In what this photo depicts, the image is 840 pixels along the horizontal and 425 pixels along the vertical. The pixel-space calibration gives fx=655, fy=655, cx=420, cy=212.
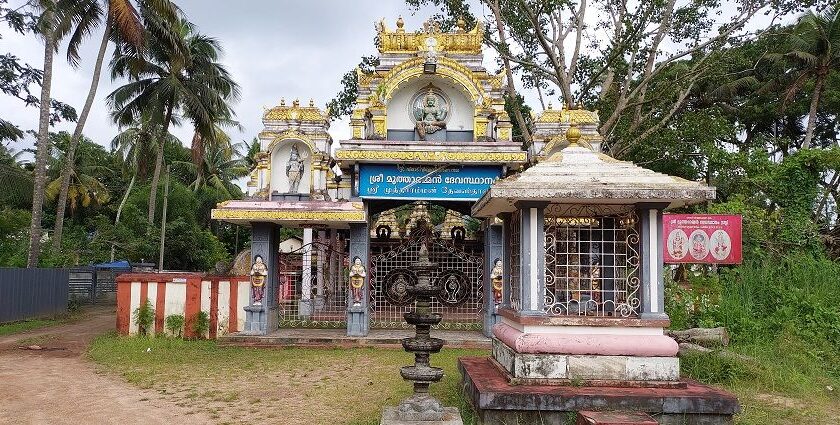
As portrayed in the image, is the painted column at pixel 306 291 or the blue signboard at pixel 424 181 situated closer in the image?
the blue signboard at pixel 424 181

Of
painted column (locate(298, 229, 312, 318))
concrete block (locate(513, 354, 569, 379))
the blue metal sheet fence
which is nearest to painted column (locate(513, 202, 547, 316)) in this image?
concrete block (locate(513, 354, 569, 379))

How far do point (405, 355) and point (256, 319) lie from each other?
3168 millimetres

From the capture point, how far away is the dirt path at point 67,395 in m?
6.72

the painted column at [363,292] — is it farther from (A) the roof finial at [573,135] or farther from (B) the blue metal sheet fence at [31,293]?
(B) the blue metal sheet fence at [31,293]

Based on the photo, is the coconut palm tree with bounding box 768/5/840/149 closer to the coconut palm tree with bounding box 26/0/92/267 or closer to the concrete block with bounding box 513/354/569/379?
the concrete block with bounding box 513/354/569/379

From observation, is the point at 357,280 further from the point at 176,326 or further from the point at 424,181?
the point at 176,326

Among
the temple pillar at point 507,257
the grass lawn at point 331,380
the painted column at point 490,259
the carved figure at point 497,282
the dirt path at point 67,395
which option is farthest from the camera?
the painted column at point 490,259

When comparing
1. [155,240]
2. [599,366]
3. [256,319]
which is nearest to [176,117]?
[155,240]

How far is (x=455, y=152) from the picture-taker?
12242 mm

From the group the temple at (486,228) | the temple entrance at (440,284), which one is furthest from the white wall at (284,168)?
the temple entrance at (440,284)

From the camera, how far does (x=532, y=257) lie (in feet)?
21.5

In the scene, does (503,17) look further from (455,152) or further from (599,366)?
(599,366)

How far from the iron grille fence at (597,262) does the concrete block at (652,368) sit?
57cm

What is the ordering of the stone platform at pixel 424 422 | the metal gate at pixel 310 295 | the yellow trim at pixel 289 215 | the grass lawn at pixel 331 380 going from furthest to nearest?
the metal gate at pixel 310 295
the yellow trim at pixel 289 215
the grass lawn at pixel 331 380
the stone platform at pixel 424 422
